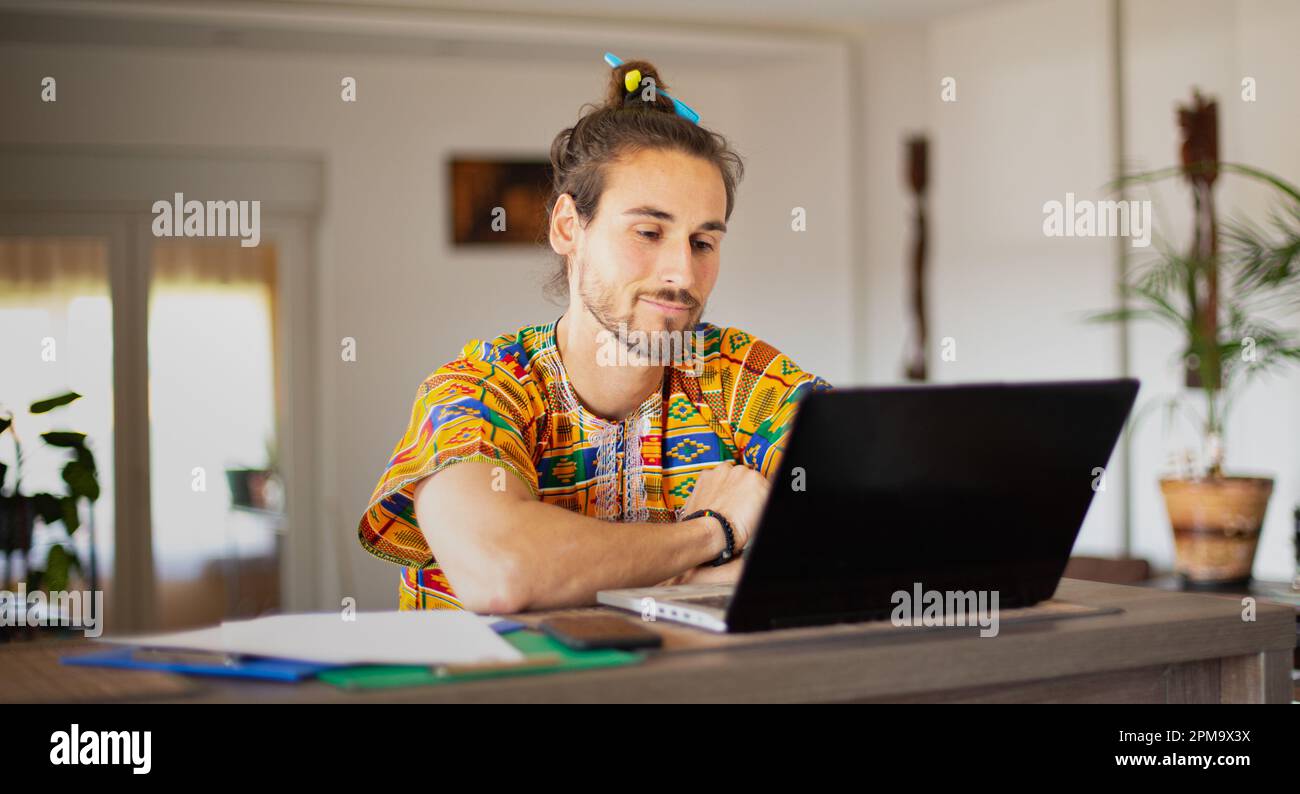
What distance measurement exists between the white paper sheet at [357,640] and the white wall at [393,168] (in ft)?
17.4

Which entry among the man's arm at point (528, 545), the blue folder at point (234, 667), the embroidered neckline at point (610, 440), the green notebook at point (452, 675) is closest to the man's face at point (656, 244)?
the embroidered neckline at point (610, 440)

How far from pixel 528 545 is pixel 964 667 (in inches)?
19.8

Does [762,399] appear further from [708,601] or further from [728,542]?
[708,601]

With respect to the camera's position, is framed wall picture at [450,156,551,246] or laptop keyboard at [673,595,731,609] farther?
framed wall picture at [450,156,551,246]

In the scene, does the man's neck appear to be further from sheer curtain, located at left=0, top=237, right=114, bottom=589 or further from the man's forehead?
sheer curtain, located at left=0, top=237, right=114, bottom=589

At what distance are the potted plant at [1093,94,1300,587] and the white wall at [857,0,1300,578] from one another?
26cm

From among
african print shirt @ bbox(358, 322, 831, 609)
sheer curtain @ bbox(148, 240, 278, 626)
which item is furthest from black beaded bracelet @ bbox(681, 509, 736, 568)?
sheer curtain @ bbox(148, 240, 278, 626)

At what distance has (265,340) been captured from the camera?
21.6 feet

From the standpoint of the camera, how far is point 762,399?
6.47ft

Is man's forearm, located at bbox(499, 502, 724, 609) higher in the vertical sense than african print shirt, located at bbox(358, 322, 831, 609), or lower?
lower

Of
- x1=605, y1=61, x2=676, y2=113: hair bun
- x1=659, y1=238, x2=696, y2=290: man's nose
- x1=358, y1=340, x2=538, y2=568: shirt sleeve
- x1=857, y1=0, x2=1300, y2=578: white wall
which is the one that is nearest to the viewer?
x1=358, y1=340, x2=538, y2=568: shirt sleeve

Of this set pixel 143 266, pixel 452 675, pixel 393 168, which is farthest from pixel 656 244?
pixel 143 266

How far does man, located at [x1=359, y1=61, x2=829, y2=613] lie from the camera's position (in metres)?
1.63
